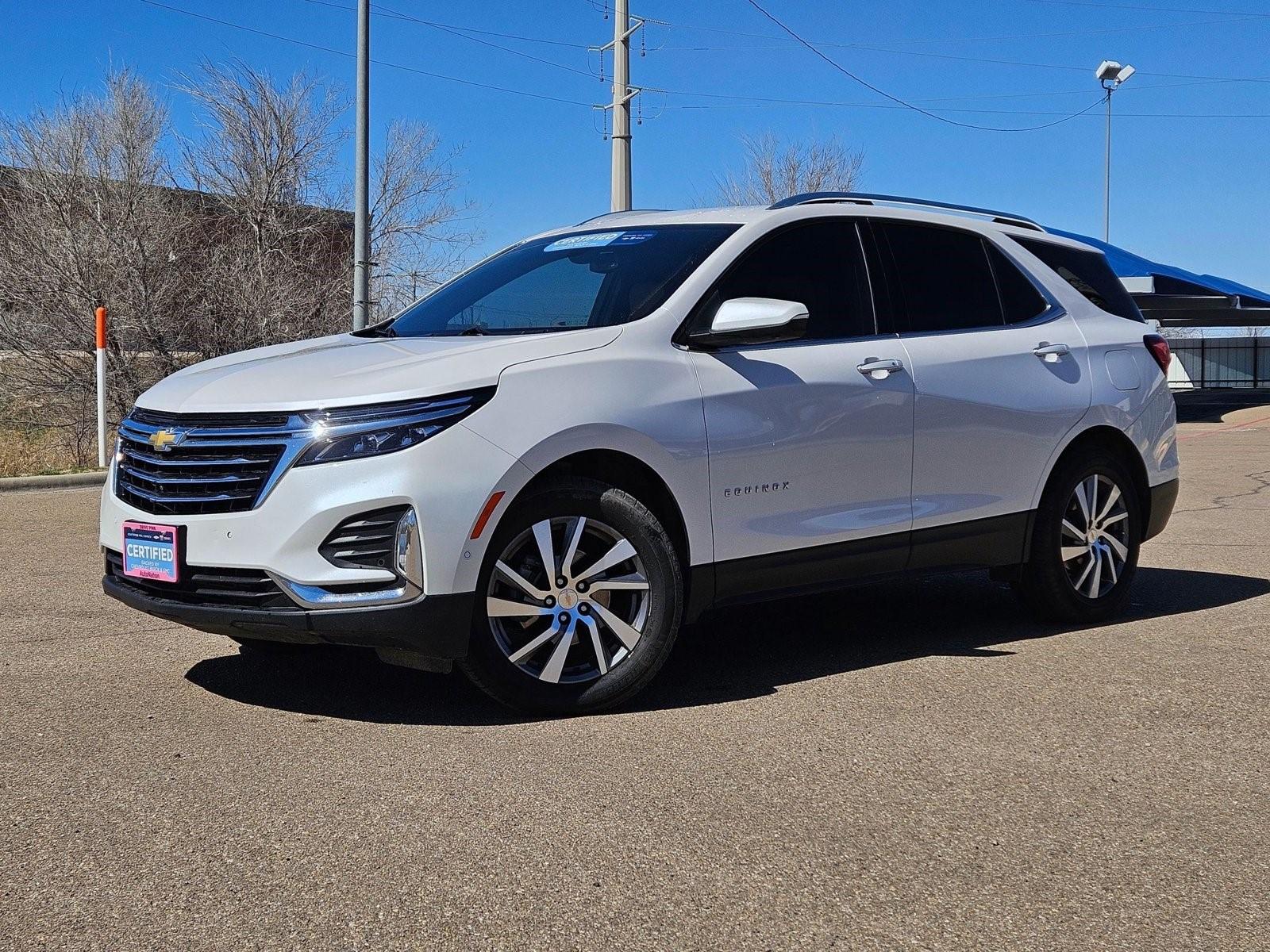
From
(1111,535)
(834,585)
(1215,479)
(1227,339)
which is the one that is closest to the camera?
(834,585)

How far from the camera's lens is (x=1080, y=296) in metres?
6.83

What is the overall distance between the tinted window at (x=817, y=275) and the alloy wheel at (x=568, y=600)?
3.90 ft

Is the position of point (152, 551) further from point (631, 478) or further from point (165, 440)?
point (631, 478)

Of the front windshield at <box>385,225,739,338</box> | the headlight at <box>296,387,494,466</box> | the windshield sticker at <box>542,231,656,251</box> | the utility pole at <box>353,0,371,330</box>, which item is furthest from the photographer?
the utility pole at <box>353,0,371,330</box>

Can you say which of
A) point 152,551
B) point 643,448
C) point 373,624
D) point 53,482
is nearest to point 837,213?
point 643,448

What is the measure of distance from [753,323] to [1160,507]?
114 inches

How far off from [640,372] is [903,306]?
1.52 meters

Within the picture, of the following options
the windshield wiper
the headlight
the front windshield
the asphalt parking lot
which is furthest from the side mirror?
the windshield wiper

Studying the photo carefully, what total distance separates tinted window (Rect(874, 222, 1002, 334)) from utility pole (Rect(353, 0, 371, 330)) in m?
11.8

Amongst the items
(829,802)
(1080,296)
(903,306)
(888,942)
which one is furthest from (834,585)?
(888,942)

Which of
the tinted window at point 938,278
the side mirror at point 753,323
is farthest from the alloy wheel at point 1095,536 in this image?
the side mirror at point 753,323

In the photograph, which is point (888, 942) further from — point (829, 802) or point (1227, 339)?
point (1227, 339)

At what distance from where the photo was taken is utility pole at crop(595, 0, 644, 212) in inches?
886

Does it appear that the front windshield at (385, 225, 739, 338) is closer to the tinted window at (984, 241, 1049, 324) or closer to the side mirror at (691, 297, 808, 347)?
the side mirror at (691, 297, 808, 347)
